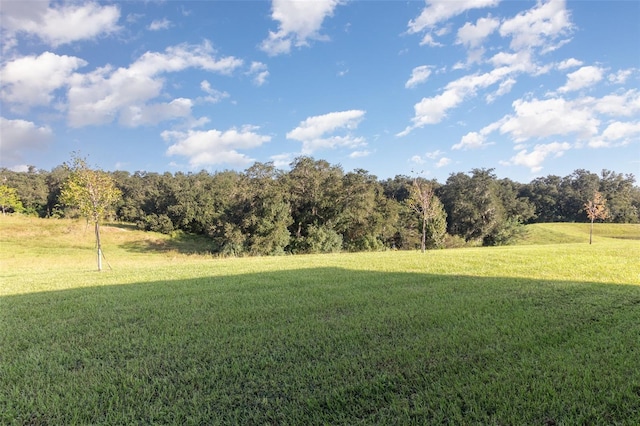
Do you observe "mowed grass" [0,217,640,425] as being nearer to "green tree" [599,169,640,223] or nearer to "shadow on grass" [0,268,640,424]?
"shadow on grass" [0,268,640,424]

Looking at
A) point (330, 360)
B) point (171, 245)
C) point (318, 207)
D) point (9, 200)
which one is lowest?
point (171, 245)

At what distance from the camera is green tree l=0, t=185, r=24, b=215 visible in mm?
49031

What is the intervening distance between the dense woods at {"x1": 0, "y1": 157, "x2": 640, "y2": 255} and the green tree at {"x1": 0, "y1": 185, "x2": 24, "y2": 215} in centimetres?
29

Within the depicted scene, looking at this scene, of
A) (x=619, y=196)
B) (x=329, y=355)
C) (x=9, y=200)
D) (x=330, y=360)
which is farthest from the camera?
(x=619, y=196)

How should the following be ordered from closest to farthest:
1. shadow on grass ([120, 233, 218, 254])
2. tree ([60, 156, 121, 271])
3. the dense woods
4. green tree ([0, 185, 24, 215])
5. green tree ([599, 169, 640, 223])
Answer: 1. tree ([60, 156, 121, 271])
2. the dense woods
3. shadow on grass ([120, 233, 218, 254])
4. green tree ([0, 185, 24, 215])
5. green tree ([599, 169, 640, 223])

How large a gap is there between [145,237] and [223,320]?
131 feet

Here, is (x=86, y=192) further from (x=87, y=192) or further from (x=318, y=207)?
(x=318, y=207)

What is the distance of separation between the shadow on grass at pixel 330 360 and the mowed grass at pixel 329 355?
0.02 meters

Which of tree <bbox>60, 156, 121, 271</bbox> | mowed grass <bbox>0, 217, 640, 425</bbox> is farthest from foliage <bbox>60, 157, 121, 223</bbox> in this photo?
mowed grass <bbox>0, 217, 640, 425</bbox>

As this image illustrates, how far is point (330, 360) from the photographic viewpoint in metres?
3.76

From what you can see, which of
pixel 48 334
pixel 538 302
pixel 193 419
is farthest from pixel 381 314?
pixel 48 334

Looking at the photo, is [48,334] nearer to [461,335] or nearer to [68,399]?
[68,399]

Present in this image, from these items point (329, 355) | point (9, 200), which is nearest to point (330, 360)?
point (329, 355)

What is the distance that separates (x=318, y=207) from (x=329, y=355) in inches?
1238
